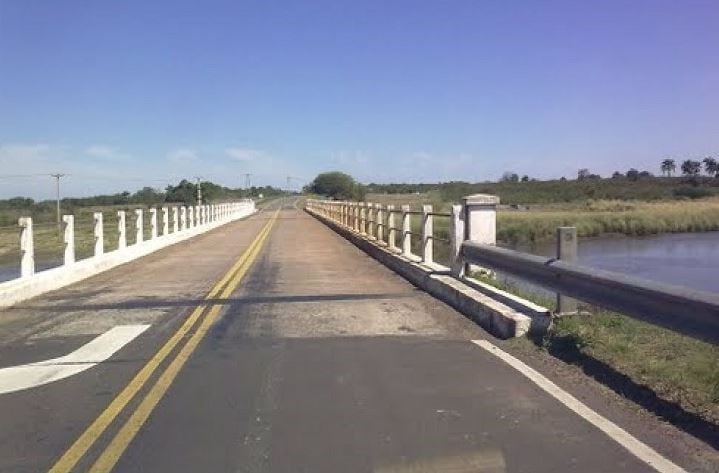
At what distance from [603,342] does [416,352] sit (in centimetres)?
206

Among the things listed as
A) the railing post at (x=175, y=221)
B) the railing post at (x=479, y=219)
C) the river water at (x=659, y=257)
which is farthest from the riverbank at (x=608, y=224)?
the railing post at (x=479, y=219)

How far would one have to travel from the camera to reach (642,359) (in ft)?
27.8

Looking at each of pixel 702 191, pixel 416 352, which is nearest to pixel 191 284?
pixel 416 352

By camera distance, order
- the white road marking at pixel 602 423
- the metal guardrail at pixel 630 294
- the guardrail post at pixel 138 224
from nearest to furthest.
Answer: the white road marking at pixel 602 423 → the metal guardrail at pixel 630 294 → the guardrail post at pixel 138 224

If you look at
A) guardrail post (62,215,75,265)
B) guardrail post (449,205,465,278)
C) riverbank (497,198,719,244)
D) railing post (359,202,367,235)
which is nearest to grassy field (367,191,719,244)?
riverbank (497,198,719,244)

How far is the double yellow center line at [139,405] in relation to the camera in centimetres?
582

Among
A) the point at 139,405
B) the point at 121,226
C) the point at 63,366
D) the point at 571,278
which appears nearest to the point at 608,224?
the point at 121,226

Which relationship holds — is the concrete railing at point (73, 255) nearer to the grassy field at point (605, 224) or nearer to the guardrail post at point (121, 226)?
the guardrail post at point (121, 226)

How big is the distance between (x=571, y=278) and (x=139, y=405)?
5.11 metres

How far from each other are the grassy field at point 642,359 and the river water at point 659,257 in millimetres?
12780

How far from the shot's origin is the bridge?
5852mm

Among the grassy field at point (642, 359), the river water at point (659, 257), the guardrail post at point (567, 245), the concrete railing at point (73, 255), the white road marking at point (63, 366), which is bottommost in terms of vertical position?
the river water at point (659, 257)

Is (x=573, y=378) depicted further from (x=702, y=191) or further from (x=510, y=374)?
(x=702, y=191)

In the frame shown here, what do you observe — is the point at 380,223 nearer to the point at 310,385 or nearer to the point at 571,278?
the point at 571,278
